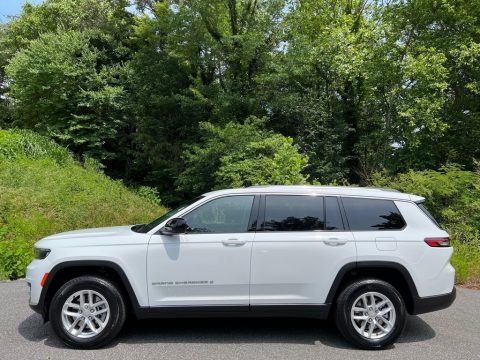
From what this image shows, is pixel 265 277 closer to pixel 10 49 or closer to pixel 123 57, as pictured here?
pixel 123 57

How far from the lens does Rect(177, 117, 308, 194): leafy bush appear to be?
13.4 meters

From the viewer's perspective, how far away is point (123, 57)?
81.7 ft

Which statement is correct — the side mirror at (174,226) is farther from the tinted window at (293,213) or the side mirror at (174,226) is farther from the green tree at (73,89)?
the green tree at (73,89)

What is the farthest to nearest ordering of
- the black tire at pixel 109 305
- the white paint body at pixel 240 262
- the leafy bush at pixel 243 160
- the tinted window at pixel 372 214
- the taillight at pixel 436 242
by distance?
the leafy bush at pixel 243 160 < the tinted window at pixel 372 214 < the taillight at pixel 436 242 < the white paint body at pixel 240 262 < the black tire at pixel 109 305

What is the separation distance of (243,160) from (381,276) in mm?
10404

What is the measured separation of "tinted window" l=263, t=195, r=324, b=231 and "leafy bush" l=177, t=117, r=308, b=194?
7442 mm

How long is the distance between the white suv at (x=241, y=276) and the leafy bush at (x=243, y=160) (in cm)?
771

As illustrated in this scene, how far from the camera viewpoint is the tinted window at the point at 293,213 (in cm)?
534

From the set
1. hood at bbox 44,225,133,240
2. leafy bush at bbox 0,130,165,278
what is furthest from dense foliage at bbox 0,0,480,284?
hood at bbox 44,225,133,240

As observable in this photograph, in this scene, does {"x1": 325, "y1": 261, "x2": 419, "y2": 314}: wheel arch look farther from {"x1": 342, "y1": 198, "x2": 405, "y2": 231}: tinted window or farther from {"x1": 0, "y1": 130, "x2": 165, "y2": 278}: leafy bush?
{"x1": 0, "y1": 130, "x2": 165, "y2": 278}: leafy bush

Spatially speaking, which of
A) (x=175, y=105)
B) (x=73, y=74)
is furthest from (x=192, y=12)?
(x=73, y=74)

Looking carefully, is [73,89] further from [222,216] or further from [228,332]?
[228,332]

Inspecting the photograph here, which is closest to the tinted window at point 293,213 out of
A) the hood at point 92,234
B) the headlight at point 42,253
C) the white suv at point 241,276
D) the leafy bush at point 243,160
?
the white suv at point 241,276

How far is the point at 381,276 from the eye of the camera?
5430mm
